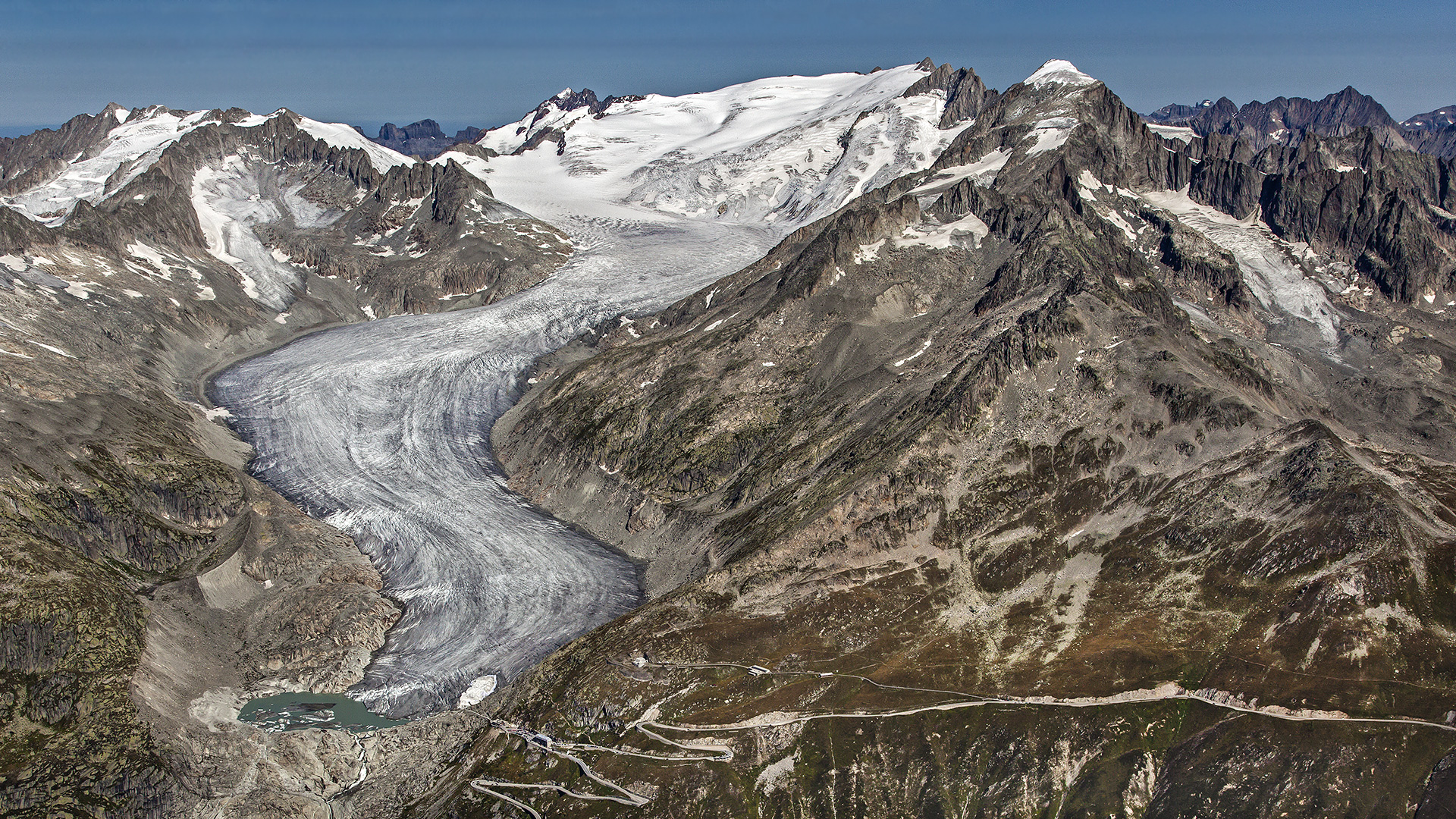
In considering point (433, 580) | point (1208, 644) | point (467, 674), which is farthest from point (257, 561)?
point (1208, 644)

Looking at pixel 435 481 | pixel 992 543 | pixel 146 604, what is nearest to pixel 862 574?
pixel 992 543

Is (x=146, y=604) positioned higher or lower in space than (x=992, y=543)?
lower

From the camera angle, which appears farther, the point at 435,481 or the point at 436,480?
the point at 436,480

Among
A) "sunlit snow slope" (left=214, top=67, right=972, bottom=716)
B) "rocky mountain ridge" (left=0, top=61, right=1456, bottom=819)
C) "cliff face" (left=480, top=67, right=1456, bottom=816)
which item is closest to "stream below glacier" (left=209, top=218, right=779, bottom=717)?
"sunlit snow slope" (left=214, top=67, right=972, bottom=716)

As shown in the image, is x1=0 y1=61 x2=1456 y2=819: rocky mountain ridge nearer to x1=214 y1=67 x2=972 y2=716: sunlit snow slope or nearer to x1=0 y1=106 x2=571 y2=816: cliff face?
x1=0 y1=106 x2=571 y2=816: cliff face

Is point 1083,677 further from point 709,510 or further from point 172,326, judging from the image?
point 172,326

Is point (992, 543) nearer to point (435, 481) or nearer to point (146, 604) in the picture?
point (435, 481)

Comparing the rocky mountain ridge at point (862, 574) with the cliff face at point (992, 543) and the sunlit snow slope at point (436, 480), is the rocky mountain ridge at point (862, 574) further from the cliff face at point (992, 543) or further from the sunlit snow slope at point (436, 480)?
the sunlit snow slope at point (436, 480)
